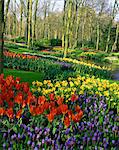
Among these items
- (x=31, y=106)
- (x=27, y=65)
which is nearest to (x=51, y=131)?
(x=31, y=106)

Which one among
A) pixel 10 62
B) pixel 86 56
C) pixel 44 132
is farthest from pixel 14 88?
pixel 86 56

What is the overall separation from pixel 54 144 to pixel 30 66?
441 inches

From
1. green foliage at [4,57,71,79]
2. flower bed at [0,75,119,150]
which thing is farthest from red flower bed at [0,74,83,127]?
green foliage at [4,57,71,79]

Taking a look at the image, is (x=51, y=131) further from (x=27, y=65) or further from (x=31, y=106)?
(x=27, y=65)

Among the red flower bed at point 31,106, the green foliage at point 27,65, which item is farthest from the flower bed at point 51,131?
the green foliage at point 27,65

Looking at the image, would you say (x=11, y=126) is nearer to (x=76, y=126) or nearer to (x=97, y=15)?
(x=76, y=126)

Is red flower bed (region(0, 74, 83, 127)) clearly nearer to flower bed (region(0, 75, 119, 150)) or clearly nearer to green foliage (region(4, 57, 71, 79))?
flower bed (region(0, 75, 119, 150))

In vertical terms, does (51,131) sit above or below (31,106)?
below

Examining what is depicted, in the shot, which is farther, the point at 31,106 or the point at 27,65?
the point at 27,65

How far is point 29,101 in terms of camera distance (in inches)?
187

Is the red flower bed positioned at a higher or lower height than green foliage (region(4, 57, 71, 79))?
higher

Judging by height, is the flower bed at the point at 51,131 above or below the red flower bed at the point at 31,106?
below

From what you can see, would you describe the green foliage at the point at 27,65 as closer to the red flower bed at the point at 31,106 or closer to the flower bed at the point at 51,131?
the red flower bed at the point at 31,106

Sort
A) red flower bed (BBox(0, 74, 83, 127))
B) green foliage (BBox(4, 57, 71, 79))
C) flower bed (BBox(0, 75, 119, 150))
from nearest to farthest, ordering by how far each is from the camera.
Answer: flower bed (BBox(0, 75, 119, 150)) → red flower bed (BBox(0, 74, 83, 127)) → green foliage (BBox(4, 57, 71, 79))
